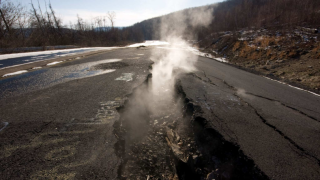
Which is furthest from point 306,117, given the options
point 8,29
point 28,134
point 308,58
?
point 8,29

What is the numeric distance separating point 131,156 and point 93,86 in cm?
232

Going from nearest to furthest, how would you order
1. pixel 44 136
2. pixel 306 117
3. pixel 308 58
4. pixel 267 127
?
pixel 44 136 → pixel 267 127 → pixel 306 117 → pixel 308 58

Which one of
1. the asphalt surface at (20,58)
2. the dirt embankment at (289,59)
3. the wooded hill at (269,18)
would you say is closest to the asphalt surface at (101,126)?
the dirt embankment at (289,59)

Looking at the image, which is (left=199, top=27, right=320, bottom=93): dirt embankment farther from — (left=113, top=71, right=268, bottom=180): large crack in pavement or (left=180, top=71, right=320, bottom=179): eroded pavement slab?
(left=113, top=71, right=268, bottom=180): large crack in pavement

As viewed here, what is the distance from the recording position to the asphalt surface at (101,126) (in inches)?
57.8

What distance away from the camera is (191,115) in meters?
2.84

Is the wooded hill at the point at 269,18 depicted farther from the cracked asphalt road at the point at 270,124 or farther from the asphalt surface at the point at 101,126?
the asphalt surface at the point at 101,126

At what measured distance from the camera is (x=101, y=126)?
2.08m

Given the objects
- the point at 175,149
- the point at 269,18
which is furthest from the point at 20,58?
the point at 269,18

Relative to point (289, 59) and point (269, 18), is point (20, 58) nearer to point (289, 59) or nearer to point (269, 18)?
point (289, 59)

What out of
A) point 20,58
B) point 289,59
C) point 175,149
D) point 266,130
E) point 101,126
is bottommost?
point 175,149

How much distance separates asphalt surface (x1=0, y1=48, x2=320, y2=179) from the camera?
1469mm

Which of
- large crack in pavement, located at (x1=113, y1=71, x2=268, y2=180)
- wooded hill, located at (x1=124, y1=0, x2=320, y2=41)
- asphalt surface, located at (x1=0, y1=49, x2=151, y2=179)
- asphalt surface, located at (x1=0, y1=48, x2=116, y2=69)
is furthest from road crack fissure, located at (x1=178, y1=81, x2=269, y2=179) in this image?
wooded hill, located at (x1=124, y1=0, x2=320, y2=41)

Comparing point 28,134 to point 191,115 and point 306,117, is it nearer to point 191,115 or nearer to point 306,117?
point 191,115
